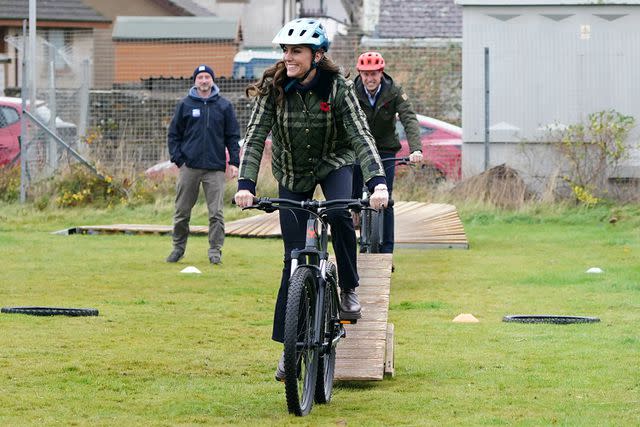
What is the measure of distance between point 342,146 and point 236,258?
7884 mm

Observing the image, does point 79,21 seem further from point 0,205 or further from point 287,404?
point 287,404

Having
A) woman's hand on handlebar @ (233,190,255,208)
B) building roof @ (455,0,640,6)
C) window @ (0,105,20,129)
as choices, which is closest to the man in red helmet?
woman's hand on handlebar @ (233,190,255,208)

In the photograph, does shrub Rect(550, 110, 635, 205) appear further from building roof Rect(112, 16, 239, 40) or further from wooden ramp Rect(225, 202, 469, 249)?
building roof Rect(112, 16, 239, 40)

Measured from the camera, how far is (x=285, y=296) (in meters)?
7.29

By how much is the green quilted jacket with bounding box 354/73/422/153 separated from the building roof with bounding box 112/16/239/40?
25.0 metres

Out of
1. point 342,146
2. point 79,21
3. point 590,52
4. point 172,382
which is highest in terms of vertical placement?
point 79,21

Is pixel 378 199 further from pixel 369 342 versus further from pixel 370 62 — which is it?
pixel 370 62

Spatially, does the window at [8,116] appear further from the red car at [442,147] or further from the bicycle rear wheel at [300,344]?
the bicycle rear wheel at [300,344]

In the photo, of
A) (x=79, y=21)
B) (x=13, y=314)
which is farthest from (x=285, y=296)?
(x=79, y=21)

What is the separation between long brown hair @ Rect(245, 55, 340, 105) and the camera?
7164 mm

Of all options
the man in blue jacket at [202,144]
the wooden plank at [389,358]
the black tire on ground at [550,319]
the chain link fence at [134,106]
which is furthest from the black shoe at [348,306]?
the chain link fence at [134,106]

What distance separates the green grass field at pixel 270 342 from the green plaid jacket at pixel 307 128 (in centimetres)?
119

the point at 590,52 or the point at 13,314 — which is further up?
the point at 590,52

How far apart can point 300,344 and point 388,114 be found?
605 cm
